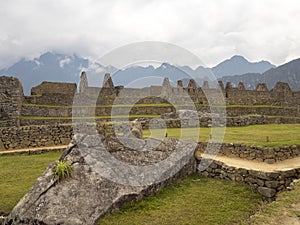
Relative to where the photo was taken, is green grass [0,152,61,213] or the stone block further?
the stone block

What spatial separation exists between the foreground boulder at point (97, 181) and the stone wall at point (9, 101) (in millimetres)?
14867

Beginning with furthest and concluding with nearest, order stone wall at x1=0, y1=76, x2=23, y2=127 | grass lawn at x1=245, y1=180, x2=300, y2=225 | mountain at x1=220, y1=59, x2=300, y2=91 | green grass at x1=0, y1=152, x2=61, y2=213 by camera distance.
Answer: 1. mountain at x1=220, y1=59, x2=300, y2=91
2. stone wall at x1=0, y1=76, x2=23, y2=127
3. green grass at x1=0, y1=152, x2=61, y2=213
4. grass lawn at x1=245, y1=180, x2=300, y2=225

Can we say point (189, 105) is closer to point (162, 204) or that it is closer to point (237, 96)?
point (237, 96)

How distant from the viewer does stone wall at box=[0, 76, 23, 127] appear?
2133 centimetres

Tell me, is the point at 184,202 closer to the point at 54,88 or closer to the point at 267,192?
the point at 267,192

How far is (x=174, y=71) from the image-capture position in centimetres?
1265

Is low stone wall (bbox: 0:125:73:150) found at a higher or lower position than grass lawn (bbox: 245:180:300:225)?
higher

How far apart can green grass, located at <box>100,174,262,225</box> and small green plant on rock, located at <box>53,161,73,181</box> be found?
170cm

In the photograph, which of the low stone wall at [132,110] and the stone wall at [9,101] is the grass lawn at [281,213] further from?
the low stone wall at [132,110]

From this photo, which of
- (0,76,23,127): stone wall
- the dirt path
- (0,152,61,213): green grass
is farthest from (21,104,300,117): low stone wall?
the dirt path

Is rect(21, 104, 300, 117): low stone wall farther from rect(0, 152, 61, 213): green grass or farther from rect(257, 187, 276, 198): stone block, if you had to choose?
rect(257, 187, 276, 198): stone block

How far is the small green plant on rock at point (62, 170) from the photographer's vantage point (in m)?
7.60

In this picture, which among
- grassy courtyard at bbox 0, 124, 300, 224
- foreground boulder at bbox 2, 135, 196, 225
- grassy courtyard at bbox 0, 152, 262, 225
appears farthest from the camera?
grassy courtyard at bbox 0, 152, 262, 225

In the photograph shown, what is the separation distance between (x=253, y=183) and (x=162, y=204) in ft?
11.3
